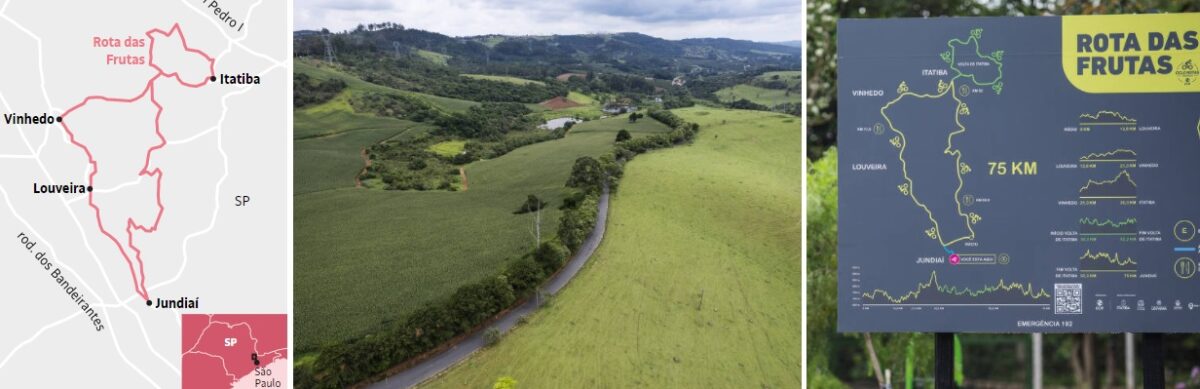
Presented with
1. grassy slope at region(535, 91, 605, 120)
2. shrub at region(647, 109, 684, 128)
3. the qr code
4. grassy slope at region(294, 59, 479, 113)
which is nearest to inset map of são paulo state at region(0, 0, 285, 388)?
grassy slope at region(294, 59, 479, 113)

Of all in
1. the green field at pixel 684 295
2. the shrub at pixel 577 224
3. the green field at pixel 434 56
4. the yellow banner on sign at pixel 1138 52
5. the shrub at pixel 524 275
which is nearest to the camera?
the yellow banner on sign at pixel 1138 52

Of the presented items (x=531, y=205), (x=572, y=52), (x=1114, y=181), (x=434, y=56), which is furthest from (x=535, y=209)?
(x=1114, y=181)

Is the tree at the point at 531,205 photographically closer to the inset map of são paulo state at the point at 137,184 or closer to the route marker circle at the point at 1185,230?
the inset map of são paulo state at the point at 137,184

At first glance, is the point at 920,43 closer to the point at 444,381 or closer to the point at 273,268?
the point at 444,381

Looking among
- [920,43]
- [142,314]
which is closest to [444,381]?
[142,314]

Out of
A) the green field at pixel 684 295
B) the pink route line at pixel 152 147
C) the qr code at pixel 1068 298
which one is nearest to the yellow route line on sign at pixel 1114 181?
the qr code at pixel 1068 298
